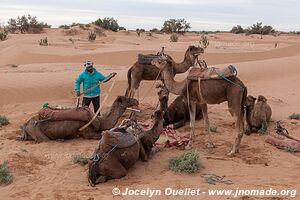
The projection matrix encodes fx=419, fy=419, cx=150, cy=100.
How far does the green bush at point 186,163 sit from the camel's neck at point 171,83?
6.25 feet

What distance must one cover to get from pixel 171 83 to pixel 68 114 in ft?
7.94

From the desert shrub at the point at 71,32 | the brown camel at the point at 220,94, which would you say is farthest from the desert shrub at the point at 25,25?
the brown camel at the point at 220,94

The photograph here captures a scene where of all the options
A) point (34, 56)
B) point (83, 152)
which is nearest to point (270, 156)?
point (83, 152)

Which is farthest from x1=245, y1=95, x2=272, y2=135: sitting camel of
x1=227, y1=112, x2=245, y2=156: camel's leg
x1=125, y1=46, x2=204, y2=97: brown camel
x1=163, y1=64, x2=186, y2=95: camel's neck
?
x1=125, y1=46, x2=204, y2=97: brown camel

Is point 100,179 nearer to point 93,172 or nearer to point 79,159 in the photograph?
point 93,172

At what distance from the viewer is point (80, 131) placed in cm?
960

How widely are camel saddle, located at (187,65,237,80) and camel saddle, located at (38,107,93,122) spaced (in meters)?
2.54

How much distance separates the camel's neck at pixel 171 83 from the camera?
9.09 metres

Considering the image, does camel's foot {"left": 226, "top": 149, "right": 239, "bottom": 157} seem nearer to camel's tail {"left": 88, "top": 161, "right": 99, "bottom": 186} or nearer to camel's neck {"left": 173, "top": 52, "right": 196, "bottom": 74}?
camel's tail {"left": 88, "top": 161, "right": 99, "bottom": 186}

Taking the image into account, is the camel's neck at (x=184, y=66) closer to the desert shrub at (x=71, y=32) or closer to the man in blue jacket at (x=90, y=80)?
the man in blue jacket at (x=90, y=80)

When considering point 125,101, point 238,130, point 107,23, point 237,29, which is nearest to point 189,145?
point 238,130

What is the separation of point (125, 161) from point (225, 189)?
1740 mm

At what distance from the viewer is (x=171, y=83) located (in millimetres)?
9312

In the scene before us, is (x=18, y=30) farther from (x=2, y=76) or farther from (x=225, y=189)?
(x=225, y=189)
